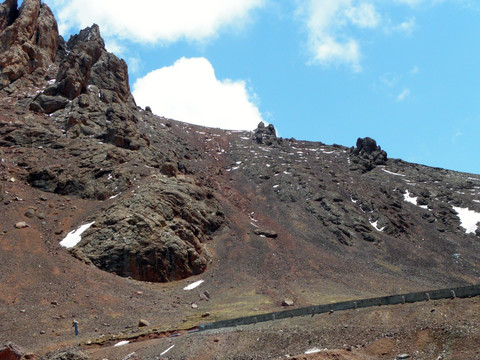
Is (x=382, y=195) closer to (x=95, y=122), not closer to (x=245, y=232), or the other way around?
(x=245, y=232)

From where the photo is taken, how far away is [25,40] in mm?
91625

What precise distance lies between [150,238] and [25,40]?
64814mm

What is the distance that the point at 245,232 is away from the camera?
6569cm

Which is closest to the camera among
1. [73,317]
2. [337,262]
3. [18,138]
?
[73,317]

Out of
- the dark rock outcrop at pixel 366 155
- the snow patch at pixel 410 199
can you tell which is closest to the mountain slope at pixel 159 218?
the snow patch at pixel 410 199

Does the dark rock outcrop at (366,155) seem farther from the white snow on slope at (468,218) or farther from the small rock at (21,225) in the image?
the small rock at (21,225)

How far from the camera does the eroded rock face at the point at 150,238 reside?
4953 cm

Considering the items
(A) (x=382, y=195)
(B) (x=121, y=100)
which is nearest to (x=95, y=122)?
(B) (x=121, y=100)

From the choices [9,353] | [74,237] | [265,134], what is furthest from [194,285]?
[265,134]

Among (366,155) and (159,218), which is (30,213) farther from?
(366,155)

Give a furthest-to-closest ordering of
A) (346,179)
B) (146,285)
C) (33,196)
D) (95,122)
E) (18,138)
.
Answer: (346,179)
(95,122)
(18,138)
(33,196)
(146,285)

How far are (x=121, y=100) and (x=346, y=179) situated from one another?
54475 mm

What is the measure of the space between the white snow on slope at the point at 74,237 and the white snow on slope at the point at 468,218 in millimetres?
71718

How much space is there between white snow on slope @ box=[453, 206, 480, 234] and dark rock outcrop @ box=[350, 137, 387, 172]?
25564 millimetres
